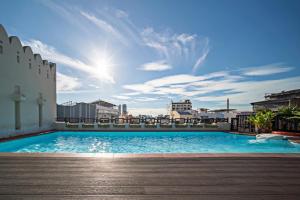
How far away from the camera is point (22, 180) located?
3.24m

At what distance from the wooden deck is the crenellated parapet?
33.9ft

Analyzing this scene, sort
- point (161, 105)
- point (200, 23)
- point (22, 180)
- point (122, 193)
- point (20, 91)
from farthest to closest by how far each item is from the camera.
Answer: point (161, 105) < point (20, 91) < point (200, 23) < point (22, 180) < point (122, 193)

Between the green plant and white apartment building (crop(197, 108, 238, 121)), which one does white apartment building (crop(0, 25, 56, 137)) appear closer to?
the green plant

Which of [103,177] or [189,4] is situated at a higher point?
[189,4]

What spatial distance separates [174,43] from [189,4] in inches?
141

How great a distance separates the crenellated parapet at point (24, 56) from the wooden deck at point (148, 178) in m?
10.3

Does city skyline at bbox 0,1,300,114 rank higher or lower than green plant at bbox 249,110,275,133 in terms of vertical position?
higher

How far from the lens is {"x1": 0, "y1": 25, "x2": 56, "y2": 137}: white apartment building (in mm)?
12117

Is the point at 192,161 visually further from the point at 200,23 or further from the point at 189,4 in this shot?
the point at 200,23

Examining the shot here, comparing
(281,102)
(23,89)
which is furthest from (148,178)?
(281,102)

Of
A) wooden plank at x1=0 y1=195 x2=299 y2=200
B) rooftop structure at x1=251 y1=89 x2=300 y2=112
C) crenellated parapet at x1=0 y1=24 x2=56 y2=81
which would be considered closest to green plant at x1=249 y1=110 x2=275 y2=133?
rooftop structure at x1=251 y1=89 x2=300 y2=112

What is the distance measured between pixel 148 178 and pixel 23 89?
46.8 feet

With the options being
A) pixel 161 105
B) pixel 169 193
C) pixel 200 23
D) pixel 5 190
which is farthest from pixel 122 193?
pixel 161 105

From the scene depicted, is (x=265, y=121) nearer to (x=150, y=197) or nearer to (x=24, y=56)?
(x=150, y=197)
